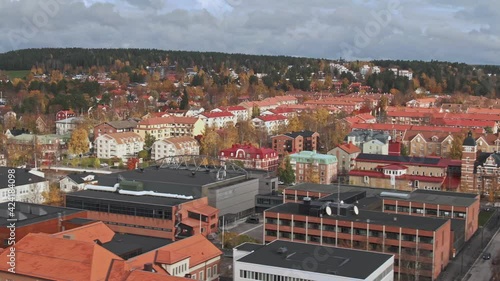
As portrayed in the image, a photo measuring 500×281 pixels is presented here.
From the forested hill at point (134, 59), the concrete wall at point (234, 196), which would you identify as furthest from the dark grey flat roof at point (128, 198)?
the forested hill at point (134, 59)

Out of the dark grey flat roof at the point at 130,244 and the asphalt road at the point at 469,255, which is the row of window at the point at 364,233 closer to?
the asphalt road at the point at 469,255

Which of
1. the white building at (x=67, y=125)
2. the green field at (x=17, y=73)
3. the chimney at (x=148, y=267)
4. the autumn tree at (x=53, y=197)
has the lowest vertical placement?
the autumn tree at (x=53, y=197)

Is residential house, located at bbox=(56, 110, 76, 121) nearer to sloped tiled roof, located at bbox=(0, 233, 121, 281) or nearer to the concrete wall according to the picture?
the concrete wall

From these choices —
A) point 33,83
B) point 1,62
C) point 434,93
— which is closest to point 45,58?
point 1,62

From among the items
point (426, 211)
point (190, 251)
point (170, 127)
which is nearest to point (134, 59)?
point (170, 127)

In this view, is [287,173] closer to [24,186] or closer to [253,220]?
[253,220]

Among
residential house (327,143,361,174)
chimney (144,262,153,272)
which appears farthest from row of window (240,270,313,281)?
residential house (327,143,361,174)
